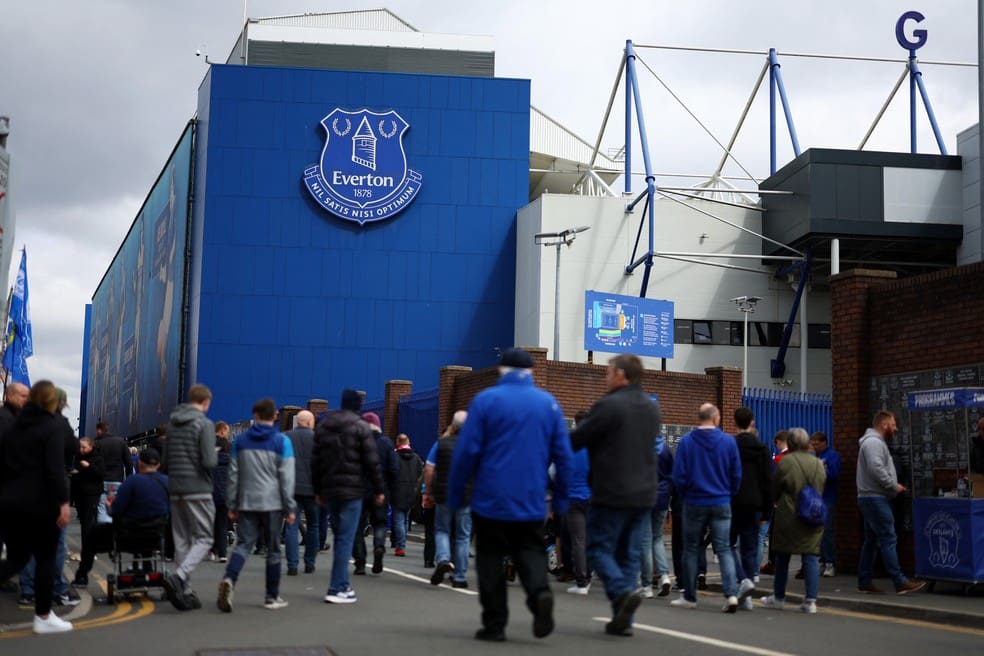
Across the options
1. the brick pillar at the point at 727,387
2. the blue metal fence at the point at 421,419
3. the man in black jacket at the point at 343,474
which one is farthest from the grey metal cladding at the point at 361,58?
the man in black jacket at the point at 343,474

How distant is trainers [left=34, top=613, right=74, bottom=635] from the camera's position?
8.37 meters

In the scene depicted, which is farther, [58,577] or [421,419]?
[421,419]

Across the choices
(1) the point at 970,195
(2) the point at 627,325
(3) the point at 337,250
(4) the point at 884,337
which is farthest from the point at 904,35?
(4) the point at 884,337

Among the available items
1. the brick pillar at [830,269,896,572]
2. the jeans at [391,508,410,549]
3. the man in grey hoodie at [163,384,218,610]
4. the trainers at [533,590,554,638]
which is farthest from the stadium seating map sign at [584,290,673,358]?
the trainers at [533,590,554,638]

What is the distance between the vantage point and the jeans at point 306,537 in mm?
13067

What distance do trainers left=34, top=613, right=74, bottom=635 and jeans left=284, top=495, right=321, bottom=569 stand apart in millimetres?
4134

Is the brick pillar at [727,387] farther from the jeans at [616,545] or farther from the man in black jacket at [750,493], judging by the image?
the jeans at [616,545]

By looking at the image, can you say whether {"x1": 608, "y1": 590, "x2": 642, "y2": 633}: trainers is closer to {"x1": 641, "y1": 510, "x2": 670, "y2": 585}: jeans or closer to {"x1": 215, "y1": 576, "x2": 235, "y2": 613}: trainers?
{"x1": 215, "y1": 576, "x2": 235, "y2": 613}: trainers

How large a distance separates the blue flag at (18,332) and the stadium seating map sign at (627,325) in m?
19.2

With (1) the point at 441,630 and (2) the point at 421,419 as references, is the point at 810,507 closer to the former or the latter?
(1) the point at 441,630

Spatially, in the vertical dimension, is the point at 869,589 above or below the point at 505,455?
below

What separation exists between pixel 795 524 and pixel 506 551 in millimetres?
4087

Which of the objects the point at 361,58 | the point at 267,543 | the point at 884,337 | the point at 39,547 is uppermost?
the point at 361,58

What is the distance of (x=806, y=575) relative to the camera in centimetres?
1065
